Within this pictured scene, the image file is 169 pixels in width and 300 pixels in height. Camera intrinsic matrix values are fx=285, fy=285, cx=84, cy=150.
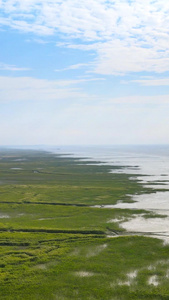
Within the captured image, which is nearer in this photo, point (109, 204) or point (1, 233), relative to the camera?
point (1, 233)

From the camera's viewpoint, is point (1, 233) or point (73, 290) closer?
point (73, 290)

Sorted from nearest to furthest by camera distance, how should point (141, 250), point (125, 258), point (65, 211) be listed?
point (125, 258) → point (141, 250) → point (65, 211)

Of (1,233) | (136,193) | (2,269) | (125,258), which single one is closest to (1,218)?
(1,233)

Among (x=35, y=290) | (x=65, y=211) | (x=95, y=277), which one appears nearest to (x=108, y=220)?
(x=65, y=211)

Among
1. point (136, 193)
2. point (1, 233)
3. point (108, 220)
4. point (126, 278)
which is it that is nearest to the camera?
point (126, 278)

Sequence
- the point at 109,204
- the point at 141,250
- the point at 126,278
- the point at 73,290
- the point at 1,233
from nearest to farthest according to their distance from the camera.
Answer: the point at 73,290
the point at 126,278
the point at 141,250
the point at 1,233
the point at 109,204

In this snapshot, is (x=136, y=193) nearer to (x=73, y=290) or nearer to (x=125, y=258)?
(x=125, y=258)

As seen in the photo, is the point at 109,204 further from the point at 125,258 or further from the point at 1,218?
the point at 125,258

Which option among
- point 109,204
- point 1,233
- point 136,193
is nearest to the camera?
point 1,233
